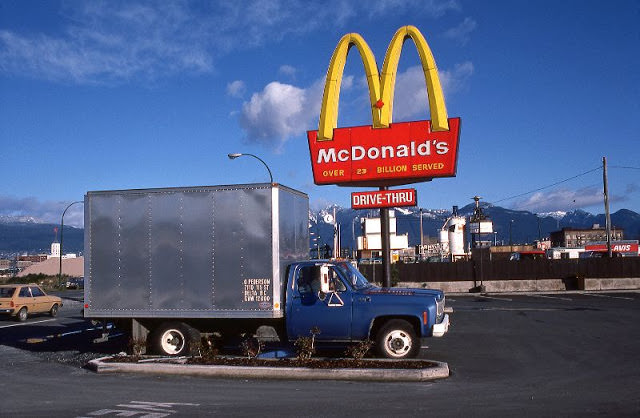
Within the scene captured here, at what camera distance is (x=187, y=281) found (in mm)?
13305

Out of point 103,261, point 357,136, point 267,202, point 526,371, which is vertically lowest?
point 526,371

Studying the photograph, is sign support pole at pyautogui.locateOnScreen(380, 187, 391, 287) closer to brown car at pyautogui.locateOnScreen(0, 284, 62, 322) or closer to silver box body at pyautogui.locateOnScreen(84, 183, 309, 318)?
silver box body at pyautogui.locateOnScreen(84, 183, 309, 318)

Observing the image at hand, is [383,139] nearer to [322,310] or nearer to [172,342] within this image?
[322,310]

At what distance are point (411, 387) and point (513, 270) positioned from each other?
1550 inches

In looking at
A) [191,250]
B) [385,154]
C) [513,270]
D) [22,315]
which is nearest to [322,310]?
[191,250]

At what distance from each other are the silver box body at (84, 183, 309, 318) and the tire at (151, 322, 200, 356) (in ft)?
1.52

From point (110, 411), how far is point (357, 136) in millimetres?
16155

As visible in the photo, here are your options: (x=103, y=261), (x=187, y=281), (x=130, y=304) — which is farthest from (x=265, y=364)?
(x=103, y=261)

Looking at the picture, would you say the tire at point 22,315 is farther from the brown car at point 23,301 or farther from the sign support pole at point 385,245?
the sign support pole at point 385,245

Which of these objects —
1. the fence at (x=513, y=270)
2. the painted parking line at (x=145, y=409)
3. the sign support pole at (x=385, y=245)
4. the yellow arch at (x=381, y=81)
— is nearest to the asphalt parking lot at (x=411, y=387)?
the painted parking line at (x=145, y=409)

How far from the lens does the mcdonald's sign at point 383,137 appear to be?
74.5 ft

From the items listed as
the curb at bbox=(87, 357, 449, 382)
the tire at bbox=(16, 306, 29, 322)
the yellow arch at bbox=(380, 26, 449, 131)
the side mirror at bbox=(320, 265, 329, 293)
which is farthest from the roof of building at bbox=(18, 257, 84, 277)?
the side mirror at bbox=(320, 265, 329, 293)

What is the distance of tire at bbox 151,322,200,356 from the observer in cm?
1362

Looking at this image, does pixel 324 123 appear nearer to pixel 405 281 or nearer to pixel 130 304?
pixel 130 304
